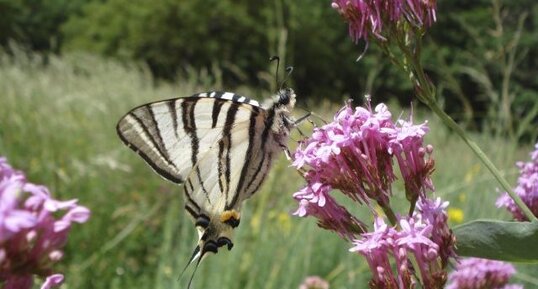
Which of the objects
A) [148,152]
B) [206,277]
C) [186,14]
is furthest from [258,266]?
[186,14]

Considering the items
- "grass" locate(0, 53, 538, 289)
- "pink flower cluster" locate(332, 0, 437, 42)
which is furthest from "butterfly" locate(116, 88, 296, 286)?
"grass" locate(0, 53, 538, 289)

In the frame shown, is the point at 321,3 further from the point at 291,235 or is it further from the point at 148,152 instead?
the point at 148,152

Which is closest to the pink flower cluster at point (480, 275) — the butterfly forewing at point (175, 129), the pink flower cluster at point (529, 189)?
the pink flower cluster at point (529, 189)

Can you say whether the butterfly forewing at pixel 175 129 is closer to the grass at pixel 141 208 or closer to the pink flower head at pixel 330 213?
the pink flower head at pixel 330 213

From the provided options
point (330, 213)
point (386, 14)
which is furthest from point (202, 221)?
point (386, 14)

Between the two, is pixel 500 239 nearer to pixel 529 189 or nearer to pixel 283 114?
pixel 529 189
